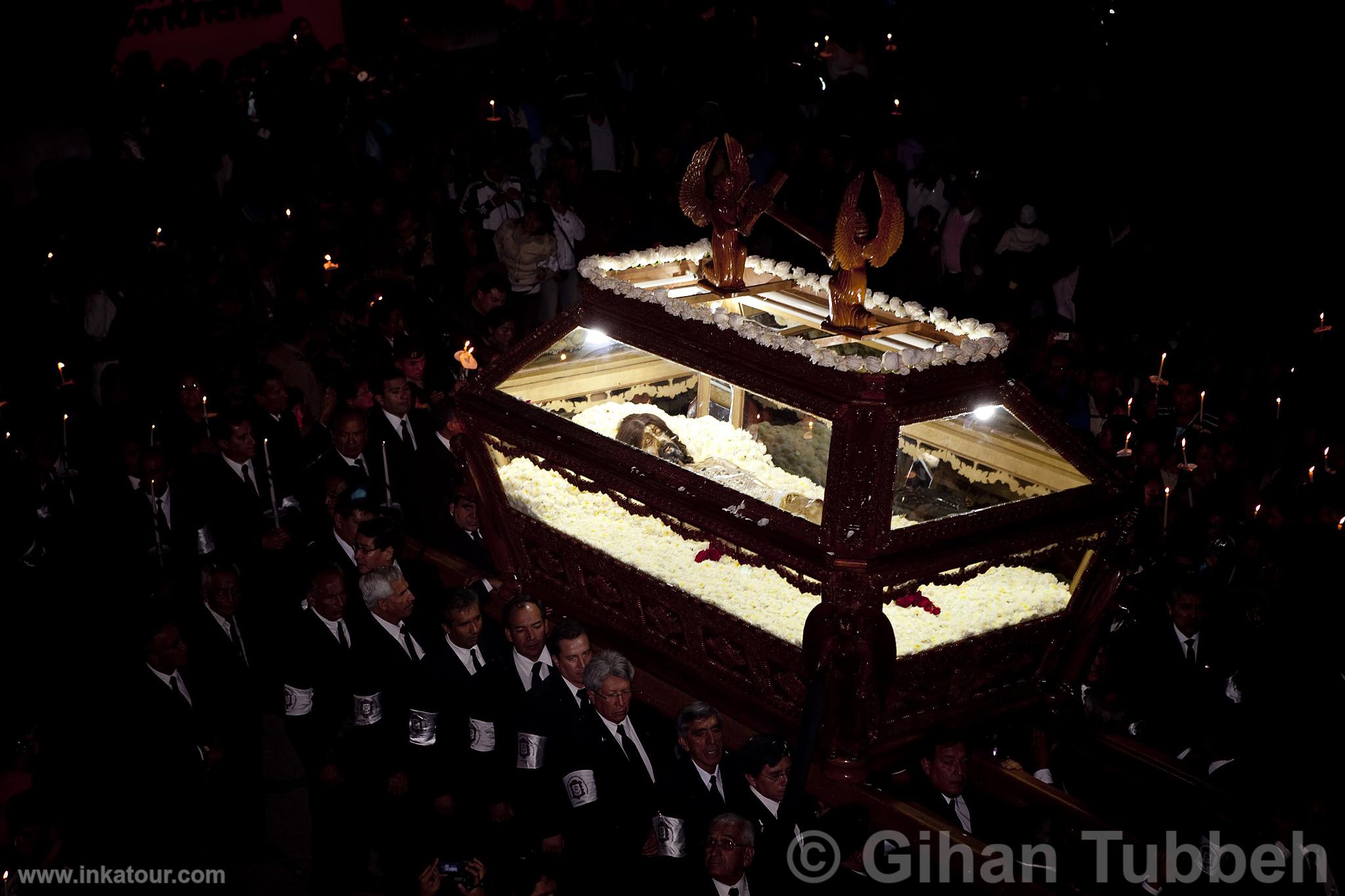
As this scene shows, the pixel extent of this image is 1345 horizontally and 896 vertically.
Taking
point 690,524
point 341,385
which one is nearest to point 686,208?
point 690,524

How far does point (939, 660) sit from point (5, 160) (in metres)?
8.42

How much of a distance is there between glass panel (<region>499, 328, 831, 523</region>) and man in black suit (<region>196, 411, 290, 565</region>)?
1.27 meters

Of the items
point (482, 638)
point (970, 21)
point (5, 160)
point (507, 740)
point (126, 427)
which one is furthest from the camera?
point (970, 21)

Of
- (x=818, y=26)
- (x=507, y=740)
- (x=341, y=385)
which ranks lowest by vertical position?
(x=507, y=740)

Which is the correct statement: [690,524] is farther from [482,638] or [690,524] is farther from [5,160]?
[5,160]

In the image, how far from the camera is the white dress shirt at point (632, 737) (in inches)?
173

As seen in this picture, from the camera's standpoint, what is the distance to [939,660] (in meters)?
4.79

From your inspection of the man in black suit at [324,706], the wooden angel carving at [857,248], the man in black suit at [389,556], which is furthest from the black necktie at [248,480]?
the wooden angel carving at [857,248]

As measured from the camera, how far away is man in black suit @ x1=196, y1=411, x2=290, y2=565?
6.07 meters

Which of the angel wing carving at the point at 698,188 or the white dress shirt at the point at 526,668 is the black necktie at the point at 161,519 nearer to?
the white dress shirt at the point at 526,668

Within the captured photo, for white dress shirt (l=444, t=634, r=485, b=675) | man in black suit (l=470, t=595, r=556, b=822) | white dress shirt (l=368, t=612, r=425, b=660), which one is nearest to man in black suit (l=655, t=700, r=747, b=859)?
man in black suit (l=470, t=595, r=556, b=822)

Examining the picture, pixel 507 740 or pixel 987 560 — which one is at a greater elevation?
pixel 987 560

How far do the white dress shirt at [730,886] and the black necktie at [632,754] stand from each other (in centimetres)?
60

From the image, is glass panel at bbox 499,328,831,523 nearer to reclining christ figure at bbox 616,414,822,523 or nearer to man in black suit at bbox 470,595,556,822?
reclining christ figure at bbox 616,414,822,523
